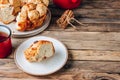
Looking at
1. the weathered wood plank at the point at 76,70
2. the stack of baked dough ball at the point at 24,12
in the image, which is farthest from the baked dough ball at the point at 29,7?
the weathered wood plank at the point at 76,70

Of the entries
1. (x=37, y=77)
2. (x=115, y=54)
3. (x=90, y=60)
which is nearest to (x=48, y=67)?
(x=37, y=77)

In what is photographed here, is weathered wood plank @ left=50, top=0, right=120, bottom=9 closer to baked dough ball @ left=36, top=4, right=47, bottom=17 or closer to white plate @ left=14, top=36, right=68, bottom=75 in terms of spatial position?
baked dough ball @ left=36, top=4, right=47, bottom=17

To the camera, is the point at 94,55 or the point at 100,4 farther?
the point at 100,4

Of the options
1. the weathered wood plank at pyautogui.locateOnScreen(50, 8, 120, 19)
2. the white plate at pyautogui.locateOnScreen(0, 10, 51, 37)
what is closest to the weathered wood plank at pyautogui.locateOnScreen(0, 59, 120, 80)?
the white plate at pyautogui.locateOnScreen(0, 10, 51, 37)

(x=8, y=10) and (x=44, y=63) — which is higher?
(x=8, y=10)

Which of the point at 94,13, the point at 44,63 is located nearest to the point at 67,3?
the point at 94,13

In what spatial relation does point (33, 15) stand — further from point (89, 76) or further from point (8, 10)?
point (89, 76)

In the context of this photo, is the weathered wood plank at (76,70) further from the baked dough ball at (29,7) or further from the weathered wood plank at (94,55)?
the baked dough ball at (29,7)
